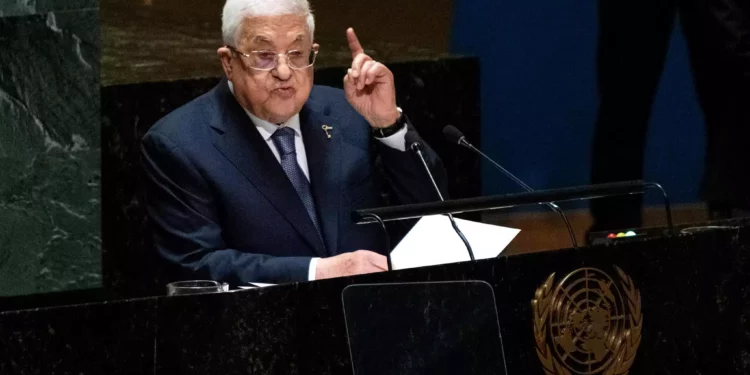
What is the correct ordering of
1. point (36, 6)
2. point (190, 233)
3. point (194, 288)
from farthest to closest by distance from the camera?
1. point (36, 6)
2. point (190, 233)
3. point (194, 288)

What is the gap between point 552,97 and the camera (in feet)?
16.2

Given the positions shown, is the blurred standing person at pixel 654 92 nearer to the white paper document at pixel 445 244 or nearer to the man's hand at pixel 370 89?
the man's hand at pixel 370 89

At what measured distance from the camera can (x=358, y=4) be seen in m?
4.49

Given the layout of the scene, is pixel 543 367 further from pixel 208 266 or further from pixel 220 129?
pixel 220 129

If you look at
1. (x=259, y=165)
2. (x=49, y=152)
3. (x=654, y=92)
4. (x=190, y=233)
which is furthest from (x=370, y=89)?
(x=654, y=92)

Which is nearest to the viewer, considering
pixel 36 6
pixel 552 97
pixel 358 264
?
pixel 358 264

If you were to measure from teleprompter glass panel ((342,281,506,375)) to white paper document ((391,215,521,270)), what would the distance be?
0.37 meters

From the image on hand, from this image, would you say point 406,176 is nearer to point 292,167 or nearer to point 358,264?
point 292,167

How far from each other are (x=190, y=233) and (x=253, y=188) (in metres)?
0.25

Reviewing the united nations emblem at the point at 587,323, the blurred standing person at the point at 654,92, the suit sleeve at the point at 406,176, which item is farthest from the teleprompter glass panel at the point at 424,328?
the blurred standing person at the point at 654,92

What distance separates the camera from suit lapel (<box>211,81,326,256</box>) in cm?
386

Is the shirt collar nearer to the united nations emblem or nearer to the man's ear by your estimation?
the man's ear

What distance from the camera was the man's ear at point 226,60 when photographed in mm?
3969

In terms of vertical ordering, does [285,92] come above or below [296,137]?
above
